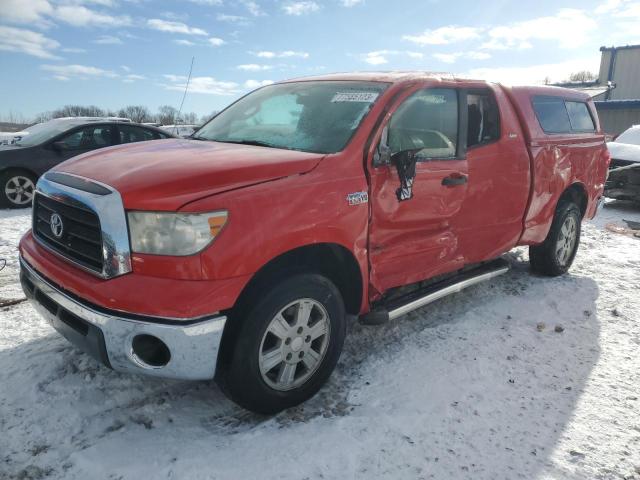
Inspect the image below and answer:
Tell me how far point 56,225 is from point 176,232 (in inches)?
34.2

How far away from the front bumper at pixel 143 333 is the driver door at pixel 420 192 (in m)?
1.15

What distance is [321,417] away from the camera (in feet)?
8.84

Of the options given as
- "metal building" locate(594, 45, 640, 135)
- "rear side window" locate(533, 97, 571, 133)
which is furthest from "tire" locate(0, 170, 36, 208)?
"metal building" locate(594, 45, 640, 135)

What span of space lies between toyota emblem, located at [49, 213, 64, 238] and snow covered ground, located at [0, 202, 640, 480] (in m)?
0.92

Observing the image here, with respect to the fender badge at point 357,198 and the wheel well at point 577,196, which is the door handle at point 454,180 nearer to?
the fender badge at point 357,198

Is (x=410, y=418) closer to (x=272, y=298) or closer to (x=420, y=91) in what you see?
(x=272, y=298)

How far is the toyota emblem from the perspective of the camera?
2.62 m

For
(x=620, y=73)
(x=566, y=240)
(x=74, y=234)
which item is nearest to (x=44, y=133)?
(x=74, y=234)

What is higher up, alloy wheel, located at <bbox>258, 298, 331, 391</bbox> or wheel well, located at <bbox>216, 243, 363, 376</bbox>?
wheel well, located at <bbox>216, 243, 363, 376</bbox>

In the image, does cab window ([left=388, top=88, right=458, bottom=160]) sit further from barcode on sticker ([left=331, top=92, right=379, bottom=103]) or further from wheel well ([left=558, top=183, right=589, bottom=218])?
wheel well ([left=558, top=183, right=589, bottom=218])

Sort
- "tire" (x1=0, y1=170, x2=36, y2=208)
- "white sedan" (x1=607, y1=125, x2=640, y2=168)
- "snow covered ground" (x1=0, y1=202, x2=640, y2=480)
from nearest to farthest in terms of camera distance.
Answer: "snow covered ground" (x1=0, y1=202, x2=640, y2=480) < "tire" (x1=0, y1=170, x2=36, y2=208) < "white sedan" (x1=607, y1=125, x2=640, y2=168)

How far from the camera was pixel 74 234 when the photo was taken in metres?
2.53

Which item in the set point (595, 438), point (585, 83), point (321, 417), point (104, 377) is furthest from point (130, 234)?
point (585, 83)

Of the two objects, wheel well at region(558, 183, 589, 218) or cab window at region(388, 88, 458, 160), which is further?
wheel well at region(558, 183, 589, 218)
